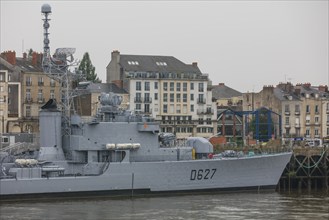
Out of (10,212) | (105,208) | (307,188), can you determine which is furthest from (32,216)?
(307,188)

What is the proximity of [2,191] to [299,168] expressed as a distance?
875 inches

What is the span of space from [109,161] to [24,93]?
29.8m

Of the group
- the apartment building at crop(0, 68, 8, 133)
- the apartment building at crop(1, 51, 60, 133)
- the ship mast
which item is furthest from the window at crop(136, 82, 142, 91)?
the ship mast

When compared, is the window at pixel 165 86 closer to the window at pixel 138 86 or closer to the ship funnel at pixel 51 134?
the window at pixel 138 86

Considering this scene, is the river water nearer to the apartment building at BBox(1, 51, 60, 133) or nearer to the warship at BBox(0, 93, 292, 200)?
the warship at BBox(0, 93, 292, 200)

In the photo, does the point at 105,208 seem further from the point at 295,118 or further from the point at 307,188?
the point at 295,118

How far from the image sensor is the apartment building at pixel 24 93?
7062 centimetres

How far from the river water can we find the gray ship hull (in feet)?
2.35

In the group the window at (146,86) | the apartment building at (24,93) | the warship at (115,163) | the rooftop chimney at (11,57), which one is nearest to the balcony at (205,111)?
the window at (146,86)

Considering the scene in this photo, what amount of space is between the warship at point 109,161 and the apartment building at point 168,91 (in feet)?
97.8

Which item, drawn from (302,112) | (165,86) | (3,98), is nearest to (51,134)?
(3,98)

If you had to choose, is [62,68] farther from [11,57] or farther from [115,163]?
[11,57]

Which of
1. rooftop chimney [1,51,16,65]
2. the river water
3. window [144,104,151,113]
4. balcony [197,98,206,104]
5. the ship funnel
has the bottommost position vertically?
the river water

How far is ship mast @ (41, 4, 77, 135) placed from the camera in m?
45.6
